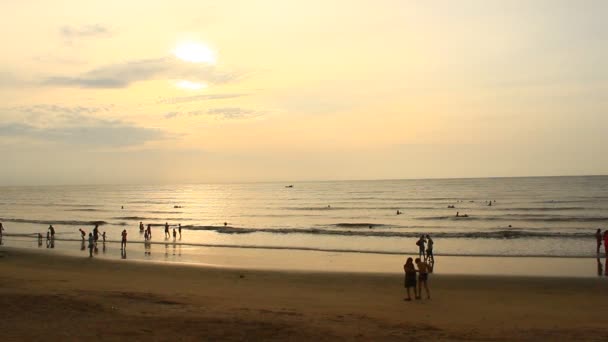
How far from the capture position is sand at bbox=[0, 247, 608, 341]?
36.7ft

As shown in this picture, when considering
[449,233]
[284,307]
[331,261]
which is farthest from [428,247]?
[449,233]

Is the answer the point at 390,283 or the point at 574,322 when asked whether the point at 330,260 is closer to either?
the point at 390,283

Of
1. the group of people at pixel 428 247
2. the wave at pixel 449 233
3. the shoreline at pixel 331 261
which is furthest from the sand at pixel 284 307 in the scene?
the wave at pixel 449 233

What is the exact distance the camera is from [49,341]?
9.94 meters

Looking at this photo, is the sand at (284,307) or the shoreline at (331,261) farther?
the shoreline at (331,261)

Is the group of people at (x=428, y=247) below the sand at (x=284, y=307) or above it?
above

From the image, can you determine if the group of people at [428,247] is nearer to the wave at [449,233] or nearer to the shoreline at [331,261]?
the shoreline at [331,261]

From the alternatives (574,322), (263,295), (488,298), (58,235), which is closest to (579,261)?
(488,298)

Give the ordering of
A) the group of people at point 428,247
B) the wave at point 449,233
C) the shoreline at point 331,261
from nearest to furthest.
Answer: the shoreline at point 331,261 < the group of people at point 428,247 < the wave at point 449,233

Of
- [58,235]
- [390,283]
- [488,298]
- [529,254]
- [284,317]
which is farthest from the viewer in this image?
[58,235]

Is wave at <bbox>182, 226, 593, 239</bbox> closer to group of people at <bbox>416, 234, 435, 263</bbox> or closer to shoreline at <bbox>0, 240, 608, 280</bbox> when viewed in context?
shoreline at <bbox>0, 240, 608, 280</bbox>

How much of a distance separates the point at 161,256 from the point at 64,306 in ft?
52.6

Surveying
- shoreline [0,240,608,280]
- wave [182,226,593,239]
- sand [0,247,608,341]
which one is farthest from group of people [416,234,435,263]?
wave [182,226,593,239]

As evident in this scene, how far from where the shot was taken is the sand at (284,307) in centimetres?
1117
